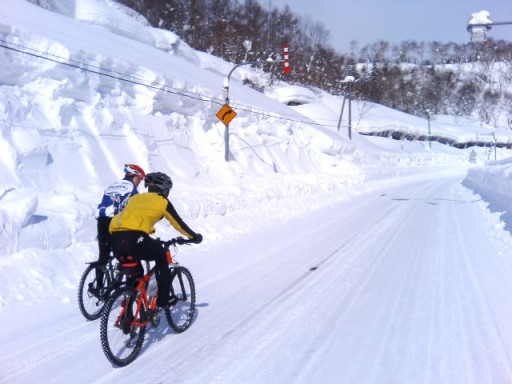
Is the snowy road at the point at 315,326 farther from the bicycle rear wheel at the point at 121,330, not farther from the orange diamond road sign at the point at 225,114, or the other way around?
the orange diamond road sign at the point at 225,114

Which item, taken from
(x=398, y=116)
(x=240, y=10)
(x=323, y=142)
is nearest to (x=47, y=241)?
(x=323, y=142)

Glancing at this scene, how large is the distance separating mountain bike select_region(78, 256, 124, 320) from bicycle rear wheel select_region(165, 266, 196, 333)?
709mm

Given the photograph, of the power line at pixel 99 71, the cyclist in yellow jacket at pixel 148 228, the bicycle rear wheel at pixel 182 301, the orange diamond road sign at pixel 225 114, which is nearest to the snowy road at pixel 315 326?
the bicycle rear wheel at pixel 182 301

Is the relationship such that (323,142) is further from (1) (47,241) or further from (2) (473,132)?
(2) (473,132)

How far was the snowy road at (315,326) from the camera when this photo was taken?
467 cm

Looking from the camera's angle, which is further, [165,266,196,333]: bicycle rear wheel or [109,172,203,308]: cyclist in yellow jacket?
[165,266,196,333]: bicycle rear wheel

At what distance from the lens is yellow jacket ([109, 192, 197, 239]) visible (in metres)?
5.07

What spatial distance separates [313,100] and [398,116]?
26.5m

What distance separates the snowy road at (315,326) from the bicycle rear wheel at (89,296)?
0.45 feet

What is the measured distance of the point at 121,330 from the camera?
16.0 ft

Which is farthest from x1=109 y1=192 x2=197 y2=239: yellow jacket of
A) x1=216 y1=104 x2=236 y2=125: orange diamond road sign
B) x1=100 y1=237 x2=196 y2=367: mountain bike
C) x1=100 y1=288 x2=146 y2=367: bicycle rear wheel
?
x1=216 y1=104 x2=236 y2=125: orange diamond road sign

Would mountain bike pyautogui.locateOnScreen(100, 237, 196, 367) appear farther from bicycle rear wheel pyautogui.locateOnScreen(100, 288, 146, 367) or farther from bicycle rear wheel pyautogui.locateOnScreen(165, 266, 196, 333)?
bicycle rear wheel pyautogui.locateOnScreen(165, 266, 196, 333)

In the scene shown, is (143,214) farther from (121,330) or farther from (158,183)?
(121,330)

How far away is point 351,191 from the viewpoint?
88.3 ft
